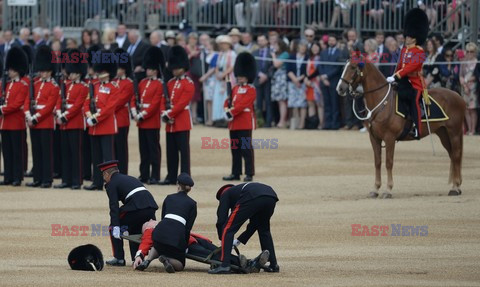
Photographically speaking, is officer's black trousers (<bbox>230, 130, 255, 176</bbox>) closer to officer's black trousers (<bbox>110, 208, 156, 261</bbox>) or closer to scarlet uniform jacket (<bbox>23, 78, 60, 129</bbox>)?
scarlet uniform jacket (<bbox>23, 78, 60, 129</bbox>)

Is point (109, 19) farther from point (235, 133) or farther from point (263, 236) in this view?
point (263, 236)

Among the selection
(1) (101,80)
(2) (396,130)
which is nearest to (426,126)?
(2) (396,130)

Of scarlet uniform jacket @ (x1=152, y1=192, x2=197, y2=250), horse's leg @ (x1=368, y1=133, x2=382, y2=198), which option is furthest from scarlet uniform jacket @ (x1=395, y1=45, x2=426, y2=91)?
scarlet uniform jacket @ (x1=152, y1=192, x2=197, y2=250)

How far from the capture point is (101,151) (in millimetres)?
19281

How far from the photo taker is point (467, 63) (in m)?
23.9

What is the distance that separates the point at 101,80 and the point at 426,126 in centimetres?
465

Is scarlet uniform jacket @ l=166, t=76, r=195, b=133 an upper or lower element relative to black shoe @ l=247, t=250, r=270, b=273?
upper

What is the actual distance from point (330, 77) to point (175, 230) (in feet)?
46.8

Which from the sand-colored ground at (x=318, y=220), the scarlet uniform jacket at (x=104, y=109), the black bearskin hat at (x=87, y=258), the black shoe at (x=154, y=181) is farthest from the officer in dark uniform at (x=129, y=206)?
the black shoe at (x=154, y=181)

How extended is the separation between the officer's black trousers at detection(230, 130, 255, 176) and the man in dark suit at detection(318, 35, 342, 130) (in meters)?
5.85

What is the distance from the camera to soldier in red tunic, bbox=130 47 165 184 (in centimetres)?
1962

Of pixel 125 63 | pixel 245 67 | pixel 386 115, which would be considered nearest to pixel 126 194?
pixel 386 115

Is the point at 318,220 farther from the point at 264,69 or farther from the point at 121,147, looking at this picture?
the point at 264,69

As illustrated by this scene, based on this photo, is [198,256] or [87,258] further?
[198,256]
